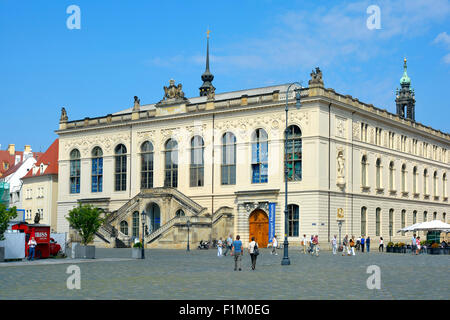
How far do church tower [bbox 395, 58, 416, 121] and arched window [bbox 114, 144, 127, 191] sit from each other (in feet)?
129

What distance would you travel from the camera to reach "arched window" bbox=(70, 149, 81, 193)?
8093cm

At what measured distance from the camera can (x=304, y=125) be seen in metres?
62.3

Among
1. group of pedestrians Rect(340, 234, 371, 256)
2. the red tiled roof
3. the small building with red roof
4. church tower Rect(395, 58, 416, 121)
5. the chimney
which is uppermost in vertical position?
church tower Rect(395, 58, 416, 121)

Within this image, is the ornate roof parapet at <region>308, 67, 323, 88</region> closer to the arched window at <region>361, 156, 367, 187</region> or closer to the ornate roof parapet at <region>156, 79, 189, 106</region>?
the arched window at <region>361, 156, 367, 187</region>

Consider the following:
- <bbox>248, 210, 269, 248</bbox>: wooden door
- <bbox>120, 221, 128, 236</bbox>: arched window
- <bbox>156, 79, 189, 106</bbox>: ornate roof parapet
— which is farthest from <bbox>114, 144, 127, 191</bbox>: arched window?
<bbox>248, 210, 269, 248</bbox>: wooden door

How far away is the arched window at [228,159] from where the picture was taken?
221ft

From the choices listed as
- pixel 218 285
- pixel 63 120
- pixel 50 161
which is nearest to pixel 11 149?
pixel 50 161

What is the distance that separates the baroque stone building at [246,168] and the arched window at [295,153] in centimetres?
11

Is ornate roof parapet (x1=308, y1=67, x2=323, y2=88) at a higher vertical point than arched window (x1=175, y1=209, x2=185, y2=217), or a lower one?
higher

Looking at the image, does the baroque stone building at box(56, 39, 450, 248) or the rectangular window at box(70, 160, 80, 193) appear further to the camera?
the rectangular window at box(70, 160, 80, 193)

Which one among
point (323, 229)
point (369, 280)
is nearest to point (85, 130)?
point (323, 229)

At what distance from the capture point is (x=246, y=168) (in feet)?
217

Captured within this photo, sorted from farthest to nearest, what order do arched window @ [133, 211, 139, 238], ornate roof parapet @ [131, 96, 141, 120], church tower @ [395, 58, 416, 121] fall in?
church tower @ [395, 58, 416, 121]
ornate roof parapet @ [131, 96, 141, 120]
arched window @ [133, 211, 139, 238]

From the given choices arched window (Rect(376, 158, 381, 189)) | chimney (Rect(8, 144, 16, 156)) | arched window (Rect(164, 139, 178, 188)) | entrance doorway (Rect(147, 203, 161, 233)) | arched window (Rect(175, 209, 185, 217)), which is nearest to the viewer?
arched window (Rect(175, 209, 185, 217))
